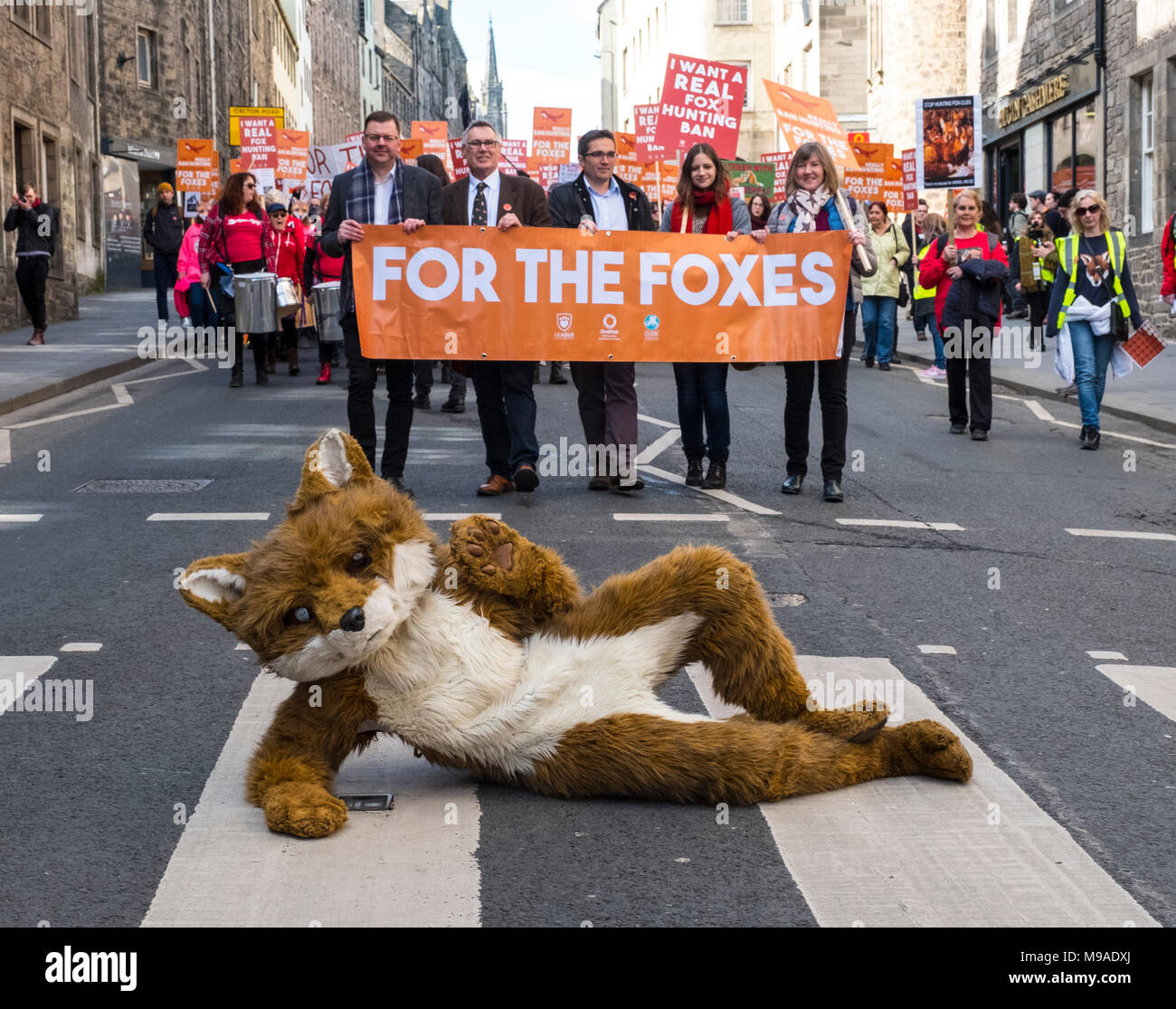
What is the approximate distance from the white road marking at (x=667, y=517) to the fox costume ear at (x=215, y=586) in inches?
202

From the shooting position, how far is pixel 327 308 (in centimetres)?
1719

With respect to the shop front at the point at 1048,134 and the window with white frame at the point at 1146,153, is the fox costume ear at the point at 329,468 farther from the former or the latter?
the window with white frame at the point at 1146,153

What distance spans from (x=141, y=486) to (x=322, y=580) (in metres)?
6.91

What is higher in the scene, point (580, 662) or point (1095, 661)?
point (580, 662)

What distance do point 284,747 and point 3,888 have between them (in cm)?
73

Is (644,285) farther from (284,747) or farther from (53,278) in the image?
(53,278)

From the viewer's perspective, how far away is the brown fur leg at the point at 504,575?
3994mm

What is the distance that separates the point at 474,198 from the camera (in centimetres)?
1005

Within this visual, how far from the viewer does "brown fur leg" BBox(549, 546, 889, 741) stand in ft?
13.4

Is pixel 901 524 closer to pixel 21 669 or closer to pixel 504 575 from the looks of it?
pixel 21 669

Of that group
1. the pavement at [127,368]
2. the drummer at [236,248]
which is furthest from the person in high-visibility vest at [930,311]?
the drummer at [236,248]
